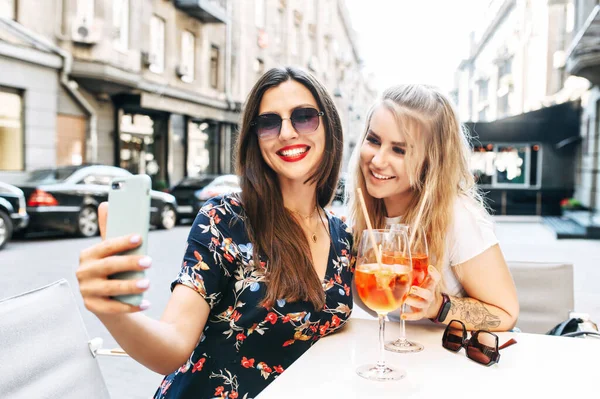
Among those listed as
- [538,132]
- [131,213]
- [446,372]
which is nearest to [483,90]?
[538,132]

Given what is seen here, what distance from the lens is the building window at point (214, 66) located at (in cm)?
2223

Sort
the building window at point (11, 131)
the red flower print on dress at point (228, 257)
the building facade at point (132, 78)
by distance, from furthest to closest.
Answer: the building facade at point (132, 78) < the building window at point (11, 131) < the red flower print on dress at point (228, 257)

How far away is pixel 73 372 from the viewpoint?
164 centimetres

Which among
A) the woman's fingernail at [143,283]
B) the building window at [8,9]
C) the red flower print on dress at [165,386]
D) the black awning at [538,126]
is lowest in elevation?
the red flower print on dress at [165,386]

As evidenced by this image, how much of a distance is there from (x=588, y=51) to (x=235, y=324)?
12.8 metres

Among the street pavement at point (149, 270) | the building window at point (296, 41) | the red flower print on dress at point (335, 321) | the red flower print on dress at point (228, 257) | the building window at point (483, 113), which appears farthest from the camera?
the building window at point (483, 113)

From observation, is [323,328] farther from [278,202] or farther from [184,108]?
[184,108]

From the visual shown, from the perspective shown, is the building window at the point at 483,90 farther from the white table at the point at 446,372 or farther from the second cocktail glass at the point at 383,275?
the second cocktail glass at the point at 383,275

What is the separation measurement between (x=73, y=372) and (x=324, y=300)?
0.84m

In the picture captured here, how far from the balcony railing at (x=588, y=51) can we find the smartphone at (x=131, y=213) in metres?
12.4

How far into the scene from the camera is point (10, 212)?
8586 millimetres

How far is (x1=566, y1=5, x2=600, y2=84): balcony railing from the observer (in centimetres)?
1145

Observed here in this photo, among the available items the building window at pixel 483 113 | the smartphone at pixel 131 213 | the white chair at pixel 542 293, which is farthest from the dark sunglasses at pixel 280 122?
the building window at pixel 483 113

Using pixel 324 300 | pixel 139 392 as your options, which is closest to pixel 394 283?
pixel 324 300
